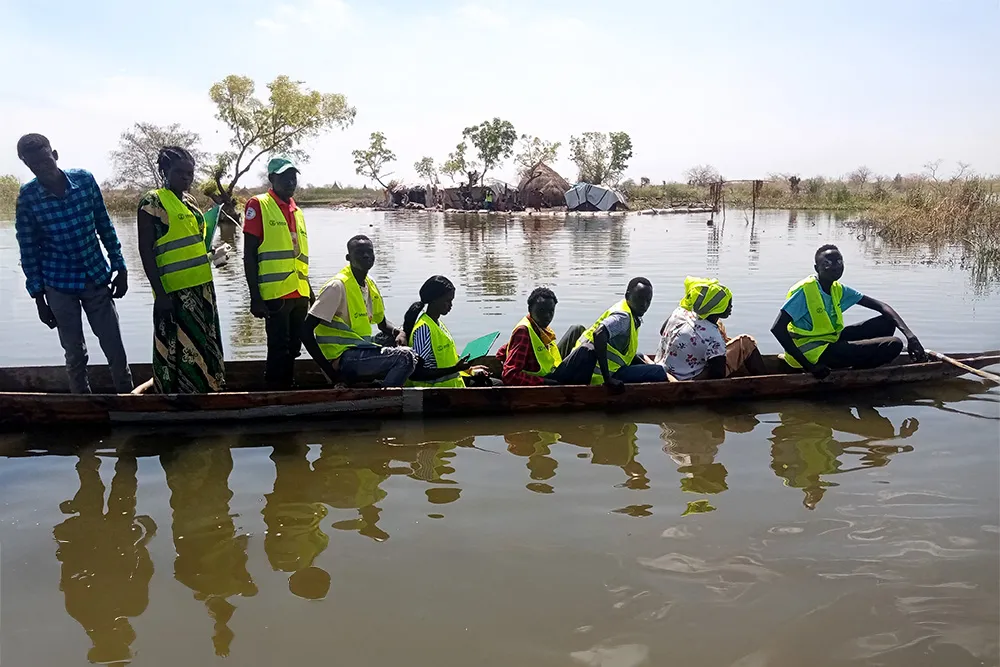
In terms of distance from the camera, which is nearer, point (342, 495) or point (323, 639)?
point (323, 639)

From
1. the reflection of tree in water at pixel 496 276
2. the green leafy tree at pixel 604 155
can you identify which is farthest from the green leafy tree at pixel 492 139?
the reflection of tree in water at pixel 496 276

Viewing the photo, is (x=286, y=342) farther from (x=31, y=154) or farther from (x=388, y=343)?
(x=31, y=154)

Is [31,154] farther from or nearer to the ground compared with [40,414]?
farther from the ground

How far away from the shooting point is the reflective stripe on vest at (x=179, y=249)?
440 centimetres

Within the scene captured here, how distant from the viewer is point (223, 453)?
14.4 ft

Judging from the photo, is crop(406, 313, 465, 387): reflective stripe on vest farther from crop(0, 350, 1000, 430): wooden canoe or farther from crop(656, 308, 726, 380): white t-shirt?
crop(656, 308, 726, 380): white t-shirt

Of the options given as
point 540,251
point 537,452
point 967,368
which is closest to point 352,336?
point 537,452

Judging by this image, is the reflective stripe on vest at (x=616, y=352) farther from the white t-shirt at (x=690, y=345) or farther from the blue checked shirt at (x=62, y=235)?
the blue checked shirt at (x=62, y=235)

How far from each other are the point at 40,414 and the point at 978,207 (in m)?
16.8

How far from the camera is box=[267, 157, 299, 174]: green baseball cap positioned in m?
4.75

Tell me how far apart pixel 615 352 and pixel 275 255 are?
8.32 ft

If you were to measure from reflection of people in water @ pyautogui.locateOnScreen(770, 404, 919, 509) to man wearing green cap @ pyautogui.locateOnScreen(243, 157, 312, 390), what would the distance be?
11.4ft

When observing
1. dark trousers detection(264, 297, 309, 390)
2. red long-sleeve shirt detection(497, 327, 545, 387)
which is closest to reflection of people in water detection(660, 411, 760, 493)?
red long-sleeve shirt detection(497, 327, 545, 387)

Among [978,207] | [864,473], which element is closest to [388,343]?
[864,473]
